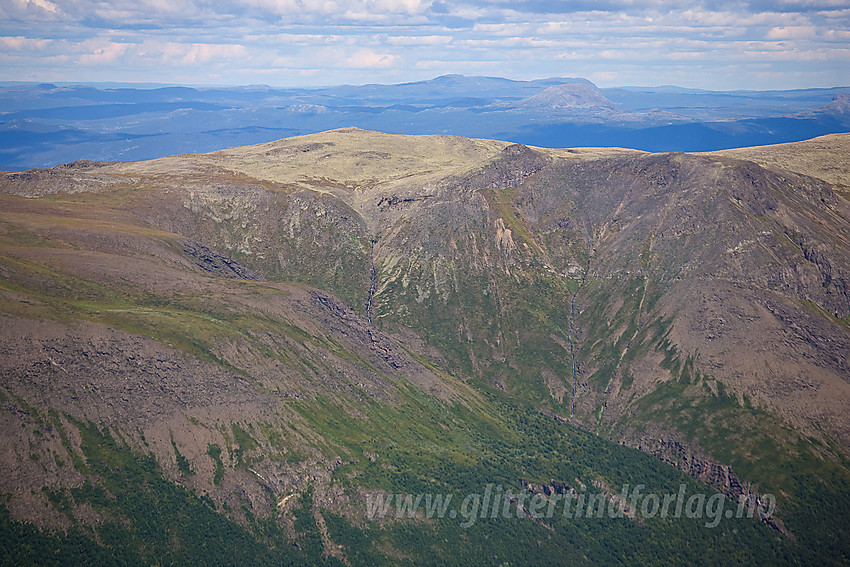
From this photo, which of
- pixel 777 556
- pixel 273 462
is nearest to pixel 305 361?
pixel 273 462

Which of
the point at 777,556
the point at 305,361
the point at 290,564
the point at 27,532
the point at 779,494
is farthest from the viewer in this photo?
the point at 305,361

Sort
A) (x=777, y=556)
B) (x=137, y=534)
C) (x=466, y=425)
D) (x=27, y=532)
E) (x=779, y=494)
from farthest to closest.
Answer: (x=466, y=425) → (x=779, y=494) → (x=777, y=556) → (x=137, y=534) → (x=27, y=532)

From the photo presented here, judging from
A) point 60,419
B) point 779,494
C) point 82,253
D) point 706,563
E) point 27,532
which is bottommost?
point 706,563

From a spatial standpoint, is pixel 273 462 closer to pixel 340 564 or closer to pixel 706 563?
pixel 340 564

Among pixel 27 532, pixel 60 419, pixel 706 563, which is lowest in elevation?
pixel 706 563

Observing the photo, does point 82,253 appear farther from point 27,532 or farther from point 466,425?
point 466,425

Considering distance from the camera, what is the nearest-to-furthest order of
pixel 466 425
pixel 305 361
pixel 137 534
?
pixel 137 534, pixel 305 361, pixel 466 425

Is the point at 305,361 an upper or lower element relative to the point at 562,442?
upper

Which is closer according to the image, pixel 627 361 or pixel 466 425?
pixel 466 425

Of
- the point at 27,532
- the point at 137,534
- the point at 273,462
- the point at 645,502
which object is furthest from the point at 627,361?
the point at 27,532
